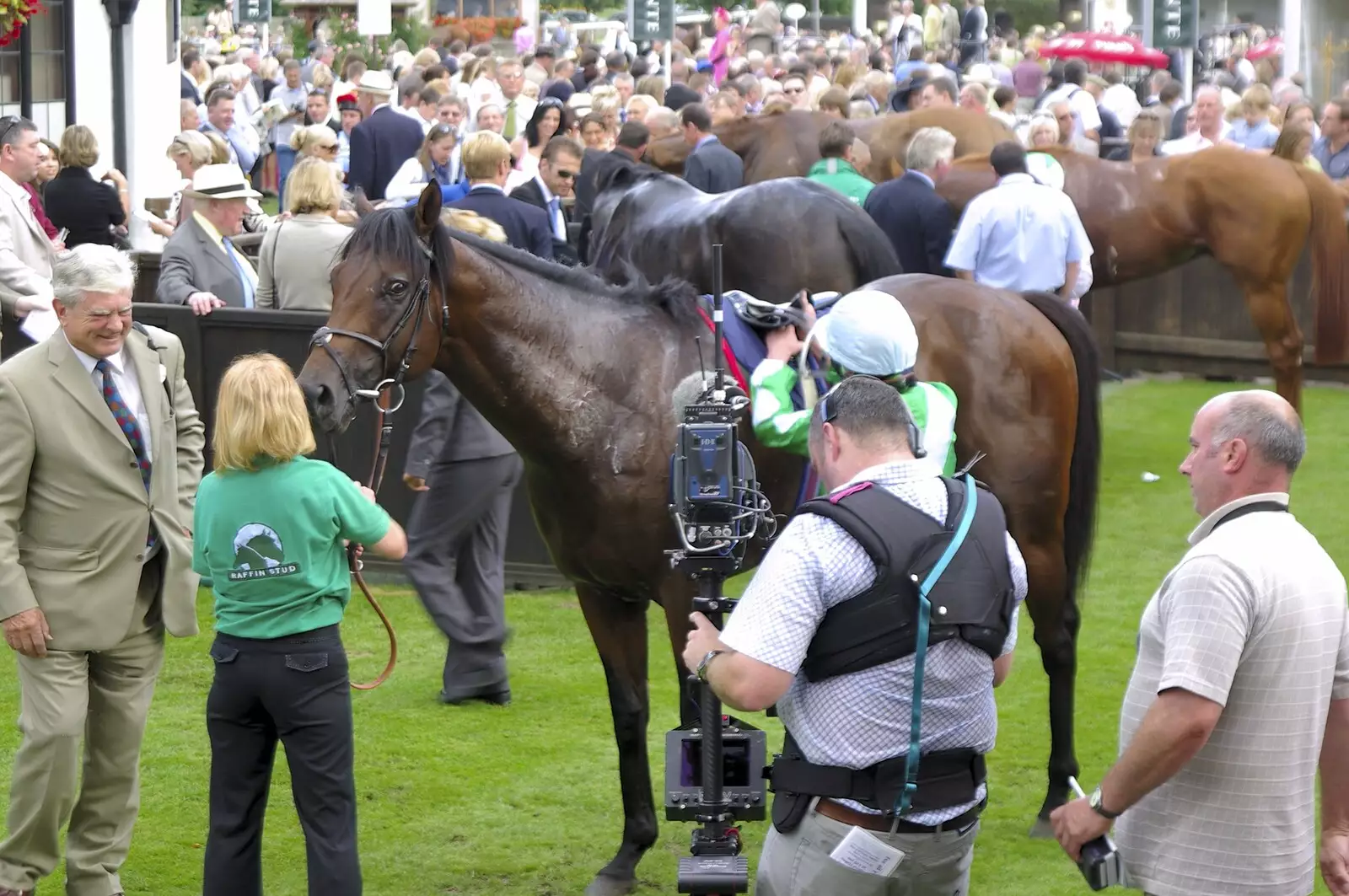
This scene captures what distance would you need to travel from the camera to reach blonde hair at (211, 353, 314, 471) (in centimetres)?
432

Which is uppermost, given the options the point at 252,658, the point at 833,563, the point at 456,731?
the point at 833,563

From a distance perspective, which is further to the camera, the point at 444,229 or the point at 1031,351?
the point at 1031,351

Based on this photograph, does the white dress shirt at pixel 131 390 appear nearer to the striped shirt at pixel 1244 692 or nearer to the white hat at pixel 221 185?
the striped shirt at pixel 1244 692

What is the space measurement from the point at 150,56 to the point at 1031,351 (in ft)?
44.7

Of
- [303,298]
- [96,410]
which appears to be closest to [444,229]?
[96,410]

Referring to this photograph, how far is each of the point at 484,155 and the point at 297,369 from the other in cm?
135

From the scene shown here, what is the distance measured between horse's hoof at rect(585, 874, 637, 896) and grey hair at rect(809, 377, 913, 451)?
2392 millimetres

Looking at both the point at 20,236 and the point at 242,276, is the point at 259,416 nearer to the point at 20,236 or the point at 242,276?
the point at 242,276

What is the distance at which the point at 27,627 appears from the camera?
4773mm

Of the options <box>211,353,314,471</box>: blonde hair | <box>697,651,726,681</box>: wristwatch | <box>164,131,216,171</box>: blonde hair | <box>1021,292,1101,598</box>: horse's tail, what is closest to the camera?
<box>697,651,726,681</box>: wristwatch

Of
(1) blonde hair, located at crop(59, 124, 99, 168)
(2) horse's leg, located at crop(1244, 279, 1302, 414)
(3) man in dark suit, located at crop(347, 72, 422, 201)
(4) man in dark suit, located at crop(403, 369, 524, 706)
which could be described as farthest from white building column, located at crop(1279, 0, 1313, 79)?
(4) man in dark suit, located at crop(403, 369, 524, 706)

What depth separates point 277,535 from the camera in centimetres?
436

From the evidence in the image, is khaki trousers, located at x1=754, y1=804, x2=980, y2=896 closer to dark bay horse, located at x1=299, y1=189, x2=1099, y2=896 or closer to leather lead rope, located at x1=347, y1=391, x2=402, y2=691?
dark bay horse, located at x1=299, y1=189, x2=1099, y2=896

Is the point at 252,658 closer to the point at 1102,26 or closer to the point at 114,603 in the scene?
the point at 114,603
